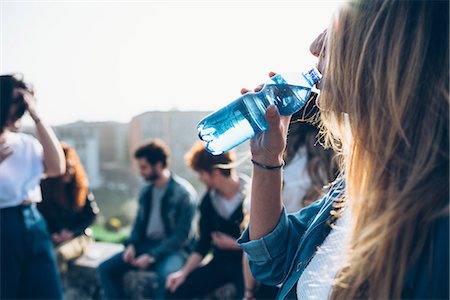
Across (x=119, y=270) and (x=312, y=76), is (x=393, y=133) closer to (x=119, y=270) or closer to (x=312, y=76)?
(x=312, y=76)

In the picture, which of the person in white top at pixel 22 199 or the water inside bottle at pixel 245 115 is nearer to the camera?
the water inside bottle at pixel 245 115

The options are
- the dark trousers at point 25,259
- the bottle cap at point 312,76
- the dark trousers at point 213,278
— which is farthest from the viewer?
the dark trousers at point 213,278

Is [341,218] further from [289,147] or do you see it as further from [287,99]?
[289,147]

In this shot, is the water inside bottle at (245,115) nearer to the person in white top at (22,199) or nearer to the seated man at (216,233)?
the person in white top at (22,199)

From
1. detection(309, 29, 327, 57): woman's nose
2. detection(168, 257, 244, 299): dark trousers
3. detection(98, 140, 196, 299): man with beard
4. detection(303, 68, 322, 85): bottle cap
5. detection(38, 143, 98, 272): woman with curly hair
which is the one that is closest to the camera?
detection(309, 29, 327, 57): woman's nose

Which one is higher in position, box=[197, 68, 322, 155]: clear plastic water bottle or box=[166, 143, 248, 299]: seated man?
box=[197, 68, 322, 155]: clear plastic water bottle

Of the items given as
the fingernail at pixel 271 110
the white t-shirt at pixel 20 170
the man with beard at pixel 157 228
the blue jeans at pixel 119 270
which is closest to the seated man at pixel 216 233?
the blue jeans at pixel 119 270

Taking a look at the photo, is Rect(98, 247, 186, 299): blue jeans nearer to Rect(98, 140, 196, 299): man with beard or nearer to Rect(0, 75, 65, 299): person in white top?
Rect(98, 140, 196, 299): man with beard

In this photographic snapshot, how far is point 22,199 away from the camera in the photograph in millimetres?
2547

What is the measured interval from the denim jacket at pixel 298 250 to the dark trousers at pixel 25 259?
168cm

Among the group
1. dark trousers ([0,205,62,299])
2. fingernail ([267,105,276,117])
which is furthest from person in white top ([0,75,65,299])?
fingernail ([267,105,276,117])

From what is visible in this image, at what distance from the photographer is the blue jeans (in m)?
3.65

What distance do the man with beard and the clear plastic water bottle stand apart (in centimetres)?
249

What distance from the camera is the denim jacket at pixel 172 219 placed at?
12.5ft
